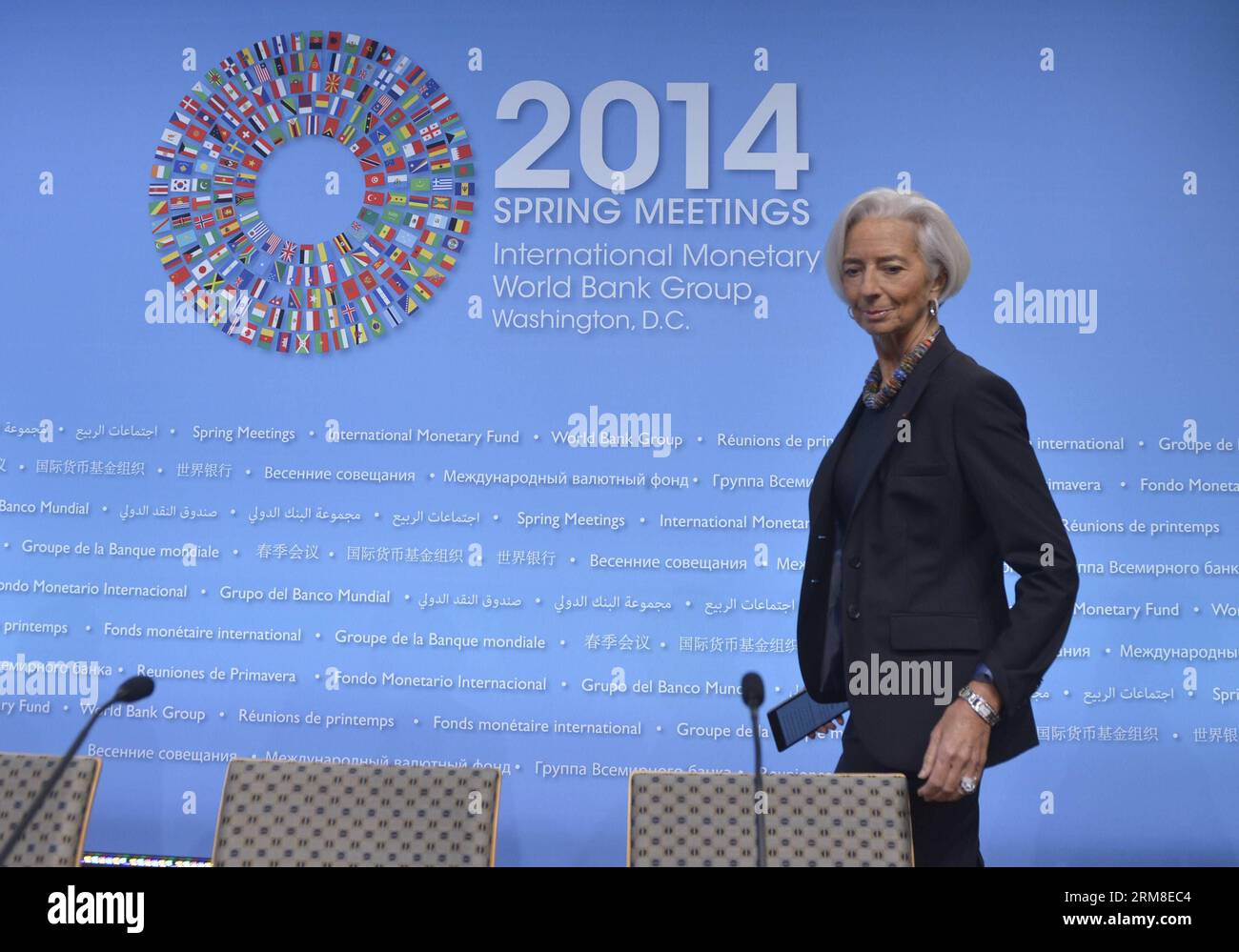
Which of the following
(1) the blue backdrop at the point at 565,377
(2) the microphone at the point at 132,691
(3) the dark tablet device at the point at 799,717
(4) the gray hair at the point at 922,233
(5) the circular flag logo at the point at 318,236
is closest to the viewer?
(2) the microphone at the point at 132,691

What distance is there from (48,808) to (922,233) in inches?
88.7

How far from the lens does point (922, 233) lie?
2.73 m

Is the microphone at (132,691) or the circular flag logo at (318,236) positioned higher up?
the circular flag logo at (318,236)

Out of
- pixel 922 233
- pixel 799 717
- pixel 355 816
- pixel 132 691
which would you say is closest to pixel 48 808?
pixel 132 691

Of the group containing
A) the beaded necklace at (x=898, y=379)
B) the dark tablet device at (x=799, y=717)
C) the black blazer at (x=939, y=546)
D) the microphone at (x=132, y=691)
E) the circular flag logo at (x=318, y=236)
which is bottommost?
the dark tablet device at (x=799, y=717)

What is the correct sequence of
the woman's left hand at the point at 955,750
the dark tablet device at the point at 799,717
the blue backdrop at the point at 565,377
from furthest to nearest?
the blue backdrop at the point at 565,377
the dark tablet device at the point at 799,717
the woman's left hand at the point at 955,750

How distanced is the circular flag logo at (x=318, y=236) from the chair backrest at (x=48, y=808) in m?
1.70

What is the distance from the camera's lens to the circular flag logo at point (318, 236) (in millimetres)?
3723

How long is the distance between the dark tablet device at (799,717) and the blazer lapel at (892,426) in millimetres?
544

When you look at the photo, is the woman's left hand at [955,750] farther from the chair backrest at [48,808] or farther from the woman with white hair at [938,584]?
the chair backrest at [48,808]

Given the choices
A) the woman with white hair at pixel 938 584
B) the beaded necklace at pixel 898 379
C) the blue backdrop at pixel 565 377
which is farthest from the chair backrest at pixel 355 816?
the blue backdrop at pixel 565 377

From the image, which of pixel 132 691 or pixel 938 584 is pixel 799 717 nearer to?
pixel 938 584

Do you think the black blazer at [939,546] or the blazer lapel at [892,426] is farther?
the blazer lapel at [892,426]

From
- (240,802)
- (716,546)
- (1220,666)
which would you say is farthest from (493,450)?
(1220,666)
